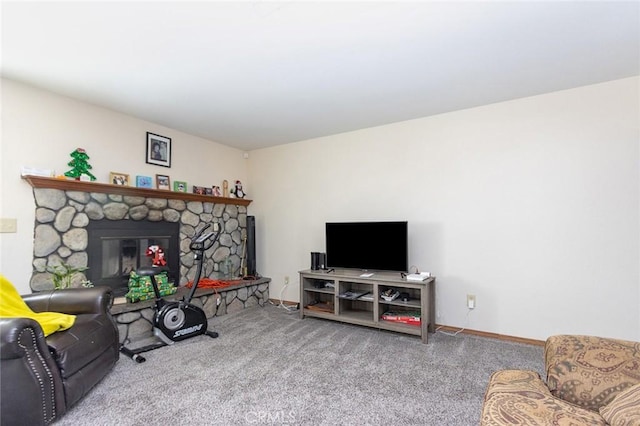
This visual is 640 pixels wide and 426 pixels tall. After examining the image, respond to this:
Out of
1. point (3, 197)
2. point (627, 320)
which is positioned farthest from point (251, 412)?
point (627, 320)

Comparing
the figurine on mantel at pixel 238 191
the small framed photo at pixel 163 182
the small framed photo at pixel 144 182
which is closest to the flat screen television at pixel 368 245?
the figurine on mantel at pixel 238 191

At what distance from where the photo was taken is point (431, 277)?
3334 millimetres

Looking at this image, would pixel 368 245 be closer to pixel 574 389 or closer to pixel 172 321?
pixel 172 321

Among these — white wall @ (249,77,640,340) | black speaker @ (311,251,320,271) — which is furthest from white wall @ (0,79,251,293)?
white wall @ (249,77,640,340)

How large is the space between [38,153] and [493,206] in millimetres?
4376

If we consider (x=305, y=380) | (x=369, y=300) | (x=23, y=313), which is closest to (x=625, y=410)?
(x=305, y=380)

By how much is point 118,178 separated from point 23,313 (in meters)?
1.69

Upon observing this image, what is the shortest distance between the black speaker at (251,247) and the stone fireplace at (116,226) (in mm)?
A: 238

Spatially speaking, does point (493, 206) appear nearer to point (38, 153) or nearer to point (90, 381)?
point (90, 381)

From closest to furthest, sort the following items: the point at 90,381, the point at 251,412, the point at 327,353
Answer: the point at 251,412, the point at 90,381, the point at 327,353

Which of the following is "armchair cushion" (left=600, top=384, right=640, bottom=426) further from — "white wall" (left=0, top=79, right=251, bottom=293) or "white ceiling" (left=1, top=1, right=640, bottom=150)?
"white wall" (left=0, top=79, right=251, bottom=293)

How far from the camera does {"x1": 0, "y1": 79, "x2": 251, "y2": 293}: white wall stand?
2678 millimetres

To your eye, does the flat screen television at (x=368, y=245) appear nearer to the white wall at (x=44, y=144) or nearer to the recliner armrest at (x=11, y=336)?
the white wall at (x=44, y=144)

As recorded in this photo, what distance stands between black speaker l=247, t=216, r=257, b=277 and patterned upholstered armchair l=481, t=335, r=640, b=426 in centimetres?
376
